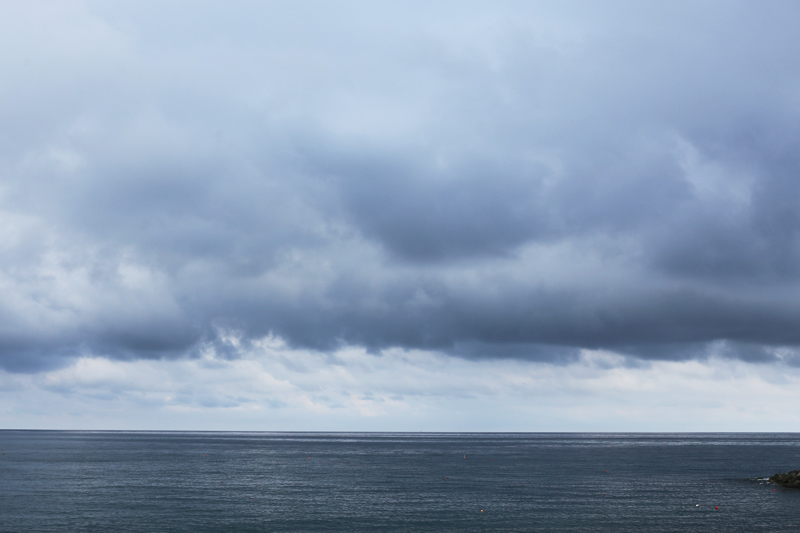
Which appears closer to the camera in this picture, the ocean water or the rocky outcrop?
the ocean water

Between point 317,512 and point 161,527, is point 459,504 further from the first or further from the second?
point 161,527

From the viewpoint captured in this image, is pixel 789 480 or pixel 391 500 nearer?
pixel 391 500

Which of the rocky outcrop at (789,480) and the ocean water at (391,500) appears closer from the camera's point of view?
the ocean water at (391,500)

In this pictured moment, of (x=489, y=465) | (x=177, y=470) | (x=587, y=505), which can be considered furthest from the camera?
(x=489, y=465)

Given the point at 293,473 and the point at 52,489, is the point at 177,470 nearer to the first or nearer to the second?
the point at 293,473

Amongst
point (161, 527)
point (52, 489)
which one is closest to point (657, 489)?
point (161, 527)

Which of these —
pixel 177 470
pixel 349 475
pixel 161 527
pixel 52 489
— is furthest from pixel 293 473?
pixel 161 527

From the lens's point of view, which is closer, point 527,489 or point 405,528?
point 405,528

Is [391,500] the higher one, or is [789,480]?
[391,500]

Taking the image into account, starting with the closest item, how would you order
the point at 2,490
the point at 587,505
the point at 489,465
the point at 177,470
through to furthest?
the point at 587,505 < the point at 2,490 < the point at 177,470 < the point at 489,465

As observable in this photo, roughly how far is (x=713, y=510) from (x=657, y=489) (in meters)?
25.1

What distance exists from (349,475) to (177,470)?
140 ft

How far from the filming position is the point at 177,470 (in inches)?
5861

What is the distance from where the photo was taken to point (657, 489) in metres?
108
